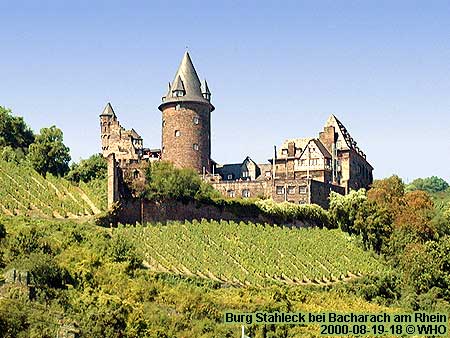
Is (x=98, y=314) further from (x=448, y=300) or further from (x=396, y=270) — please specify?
(x=396, y=270)

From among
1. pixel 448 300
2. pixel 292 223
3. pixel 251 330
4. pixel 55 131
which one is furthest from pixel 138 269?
pixel 55 131

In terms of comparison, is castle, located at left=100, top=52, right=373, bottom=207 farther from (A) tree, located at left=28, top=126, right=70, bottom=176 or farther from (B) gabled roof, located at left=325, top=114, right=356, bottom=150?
(A) tree, located at left=28, top=126, right=70, bottom=176

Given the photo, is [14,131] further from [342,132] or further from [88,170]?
[342,132]

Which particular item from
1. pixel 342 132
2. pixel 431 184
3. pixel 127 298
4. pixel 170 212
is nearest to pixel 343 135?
pixel 342 132

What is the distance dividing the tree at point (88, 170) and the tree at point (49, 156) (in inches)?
37.1

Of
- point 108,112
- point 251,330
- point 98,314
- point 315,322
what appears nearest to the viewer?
point 98,314

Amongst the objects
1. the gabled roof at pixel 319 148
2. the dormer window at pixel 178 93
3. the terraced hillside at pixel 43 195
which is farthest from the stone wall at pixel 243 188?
the terraced hillside at pixel 43 195

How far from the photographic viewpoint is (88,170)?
61031 mm

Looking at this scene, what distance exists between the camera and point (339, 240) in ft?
188

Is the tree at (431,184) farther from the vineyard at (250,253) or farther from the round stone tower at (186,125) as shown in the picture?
the vineyard at (250,253)

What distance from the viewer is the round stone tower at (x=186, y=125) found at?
228 ft

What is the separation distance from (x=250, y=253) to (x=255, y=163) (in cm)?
2584

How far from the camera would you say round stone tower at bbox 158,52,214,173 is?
228 feet

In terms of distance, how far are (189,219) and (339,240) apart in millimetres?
9795
